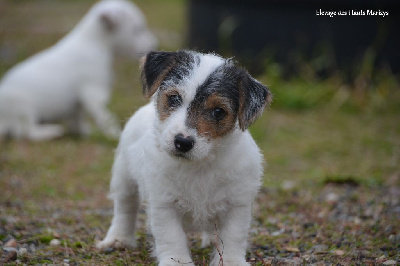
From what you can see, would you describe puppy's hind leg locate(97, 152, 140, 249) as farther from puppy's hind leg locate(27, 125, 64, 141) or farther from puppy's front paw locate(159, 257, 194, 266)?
puppy's hind leg locate(27, 125, 64, 141)

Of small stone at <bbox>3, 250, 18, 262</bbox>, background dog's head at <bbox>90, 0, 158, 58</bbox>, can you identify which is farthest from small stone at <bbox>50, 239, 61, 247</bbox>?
background dog's head at <bbox>90, 0, 158, 58</bbox>

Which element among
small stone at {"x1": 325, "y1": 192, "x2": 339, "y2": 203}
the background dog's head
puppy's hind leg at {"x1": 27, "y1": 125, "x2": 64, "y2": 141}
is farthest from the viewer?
the background dog's head

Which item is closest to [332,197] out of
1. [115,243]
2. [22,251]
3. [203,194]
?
[115,243]

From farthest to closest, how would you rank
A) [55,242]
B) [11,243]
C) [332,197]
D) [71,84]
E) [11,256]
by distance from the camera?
[71,84]
[332,197]
[55,242]
[11,243]
[11,256]

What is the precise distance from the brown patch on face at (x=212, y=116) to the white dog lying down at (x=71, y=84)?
5792 mm

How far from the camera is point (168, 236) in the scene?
13.6 feet

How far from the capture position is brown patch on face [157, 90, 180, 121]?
13.3 feet

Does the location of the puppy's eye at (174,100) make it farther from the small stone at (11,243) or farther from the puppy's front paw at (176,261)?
the small stone at (11,243)

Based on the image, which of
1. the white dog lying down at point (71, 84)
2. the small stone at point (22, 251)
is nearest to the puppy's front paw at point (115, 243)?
the small stone at point (22, 251)

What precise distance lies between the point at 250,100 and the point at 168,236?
3.67 ft

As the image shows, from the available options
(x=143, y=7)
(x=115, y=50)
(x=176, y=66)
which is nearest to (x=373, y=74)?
(x=115, y=50)

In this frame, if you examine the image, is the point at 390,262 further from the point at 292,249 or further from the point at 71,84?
the point at 71,84

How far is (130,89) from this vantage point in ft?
42.9

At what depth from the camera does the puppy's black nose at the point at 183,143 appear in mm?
3797
